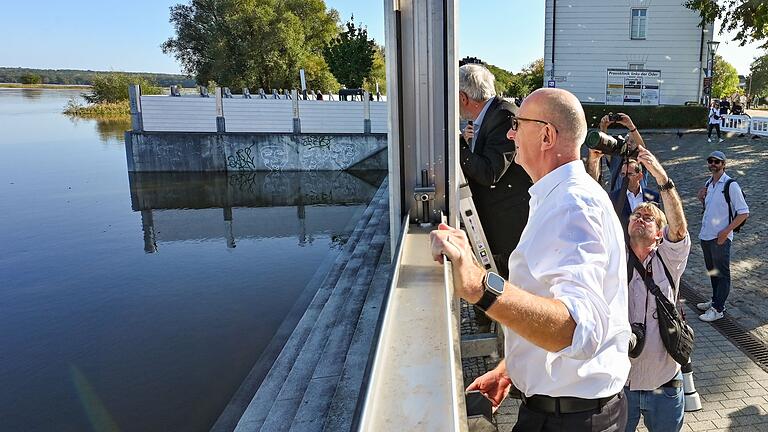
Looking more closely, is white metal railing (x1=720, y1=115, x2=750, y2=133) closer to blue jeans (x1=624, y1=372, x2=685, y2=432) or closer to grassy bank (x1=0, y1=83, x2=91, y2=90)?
blue jeans (x1=624, y1=372, x2=685, y2=432)

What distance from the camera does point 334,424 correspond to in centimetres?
446

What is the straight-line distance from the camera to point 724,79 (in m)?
62.2

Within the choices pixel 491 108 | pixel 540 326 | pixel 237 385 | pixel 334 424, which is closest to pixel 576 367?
pixel 540 326

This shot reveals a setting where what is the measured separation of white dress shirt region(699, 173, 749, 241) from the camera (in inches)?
201

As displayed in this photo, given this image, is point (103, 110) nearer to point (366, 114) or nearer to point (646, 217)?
point (366, 114)

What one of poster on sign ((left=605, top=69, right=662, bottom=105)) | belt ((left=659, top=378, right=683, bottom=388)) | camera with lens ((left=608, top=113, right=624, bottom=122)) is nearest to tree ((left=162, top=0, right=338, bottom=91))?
→ poster on sign ((left=605, top=69, right=662, bottom=105))

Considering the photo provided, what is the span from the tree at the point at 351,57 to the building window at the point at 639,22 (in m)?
16.7

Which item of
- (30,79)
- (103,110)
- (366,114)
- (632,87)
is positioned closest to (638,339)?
(366,114)

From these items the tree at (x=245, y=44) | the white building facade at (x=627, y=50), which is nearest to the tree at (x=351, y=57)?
the tree at (x=245, y=44)

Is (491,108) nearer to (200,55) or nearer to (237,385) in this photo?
(237,385)

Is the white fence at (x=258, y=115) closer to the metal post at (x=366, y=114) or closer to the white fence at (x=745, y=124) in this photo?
the metal post at (x=366, y=114)

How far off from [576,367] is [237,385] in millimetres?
5357

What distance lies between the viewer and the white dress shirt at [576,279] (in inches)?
47.4

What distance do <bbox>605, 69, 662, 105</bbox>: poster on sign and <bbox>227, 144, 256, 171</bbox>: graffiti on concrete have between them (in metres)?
17.9
